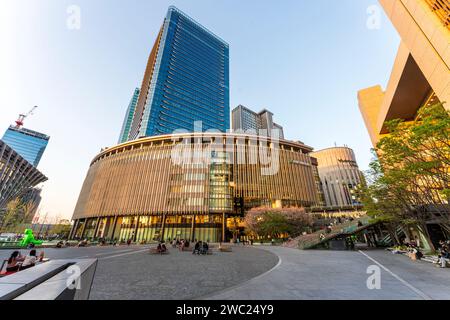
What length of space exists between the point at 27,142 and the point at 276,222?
580 feet

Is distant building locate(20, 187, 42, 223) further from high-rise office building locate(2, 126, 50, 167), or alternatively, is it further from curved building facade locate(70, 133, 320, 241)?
high-rise office building locate(2, 126, 50, 167)

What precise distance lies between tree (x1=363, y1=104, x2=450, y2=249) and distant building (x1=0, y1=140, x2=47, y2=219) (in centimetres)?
5807

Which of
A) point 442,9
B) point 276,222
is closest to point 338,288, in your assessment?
point 442,9

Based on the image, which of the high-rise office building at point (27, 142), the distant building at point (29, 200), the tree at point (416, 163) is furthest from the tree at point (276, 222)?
the high-rise office building at point (27, 142)

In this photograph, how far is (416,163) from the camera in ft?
43.9

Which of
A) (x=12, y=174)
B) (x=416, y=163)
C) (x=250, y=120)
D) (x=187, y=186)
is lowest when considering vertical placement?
(x=416, y=163)

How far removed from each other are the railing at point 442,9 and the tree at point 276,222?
1460 inches

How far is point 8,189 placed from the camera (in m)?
40.7

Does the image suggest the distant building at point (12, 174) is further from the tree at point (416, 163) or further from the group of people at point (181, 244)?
the tree at point (416, 163)

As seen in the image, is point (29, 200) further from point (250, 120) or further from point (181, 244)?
point (250, 120)

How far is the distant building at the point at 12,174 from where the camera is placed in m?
37.6

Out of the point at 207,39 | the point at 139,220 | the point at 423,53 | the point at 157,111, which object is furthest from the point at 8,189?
the point at 207,39
